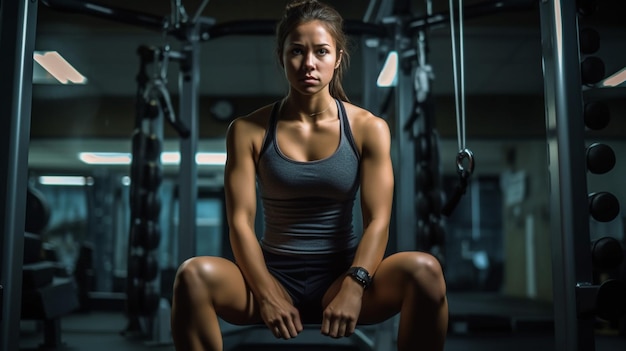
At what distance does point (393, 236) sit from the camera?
3066 millimetres

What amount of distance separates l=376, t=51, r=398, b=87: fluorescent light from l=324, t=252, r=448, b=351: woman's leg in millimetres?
1883

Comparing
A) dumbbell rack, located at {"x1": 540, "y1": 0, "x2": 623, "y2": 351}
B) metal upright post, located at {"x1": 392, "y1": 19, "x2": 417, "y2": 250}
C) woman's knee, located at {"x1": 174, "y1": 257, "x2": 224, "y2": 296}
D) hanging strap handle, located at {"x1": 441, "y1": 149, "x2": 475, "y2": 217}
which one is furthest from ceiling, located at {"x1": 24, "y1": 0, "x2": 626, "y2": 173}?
woman's knee, located at {"x1": 174, "y1": 257, "x2": 224, "y2": 296}

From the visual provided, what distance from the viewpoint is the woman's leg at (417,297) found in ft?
3.57

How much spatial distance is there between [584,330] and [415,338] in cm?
54

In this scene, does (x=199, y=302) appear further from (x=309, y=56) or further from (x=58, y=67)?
(x=58, y=67)

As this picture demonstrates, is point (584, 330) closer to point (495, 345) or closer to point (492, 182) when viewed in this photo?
point (495, 345)

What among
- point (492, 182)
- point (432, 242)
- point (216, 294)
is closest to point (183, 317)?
point (216, 294)

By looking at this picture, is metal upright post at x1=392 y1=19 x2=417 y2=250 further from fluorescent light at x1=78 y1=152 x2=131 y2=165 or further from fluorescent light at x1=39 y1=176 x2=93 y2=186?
fluorescent light at x1=39 y1=176 x2=93 y2=186

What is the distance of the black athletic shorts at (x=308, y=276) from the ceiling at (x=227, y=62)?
2.34 meters

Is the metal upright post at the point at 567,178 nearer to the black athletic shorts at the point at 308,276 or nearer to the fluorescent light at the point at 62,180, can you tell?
the black athletic shorts at the point at 308,276

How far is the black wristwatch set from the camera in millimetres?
1128

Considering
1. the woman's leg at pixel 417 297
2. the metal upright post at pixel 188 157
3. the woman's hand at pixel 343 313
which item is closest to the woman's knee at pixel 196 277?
the woman's hand at pixel 343 313

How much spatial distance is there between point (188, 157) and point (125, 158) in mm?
4434

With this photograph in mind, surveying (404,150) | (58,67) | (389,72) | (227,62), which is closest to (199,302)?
(404,150)
